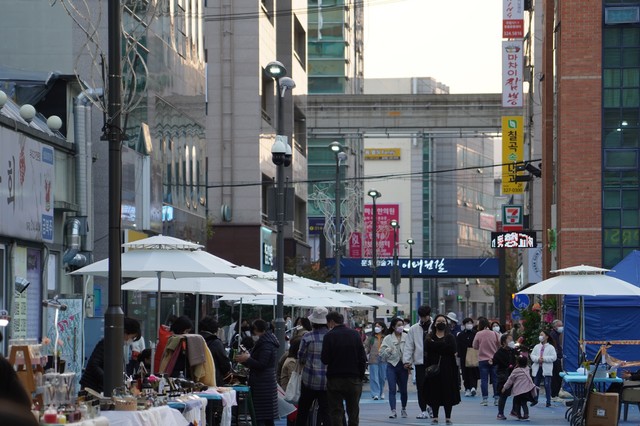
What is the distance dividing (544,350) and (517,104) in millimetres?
27743

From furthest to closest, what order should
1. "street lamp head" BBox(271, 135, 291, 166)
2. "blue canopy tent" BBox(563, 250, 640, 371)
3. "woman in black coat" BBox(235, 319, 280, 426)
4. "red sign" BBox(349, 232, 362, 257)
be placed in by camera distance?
"red sign" BBox(349, 232, 362, 257) < "blue canopy tent" BBox(563, 250, 640, 371) < "street lamp head" BBox(271, 135, 291, 166) < "woman in black coat" BBox(235, 319, 280, 426)

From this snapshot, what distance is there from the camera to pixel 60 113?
2777 centimetres

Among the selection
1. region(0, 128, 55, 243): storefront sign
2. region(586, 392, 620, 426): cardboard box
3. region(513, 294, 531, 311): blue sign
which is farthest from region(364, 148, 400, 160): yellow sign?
region(586, 392, 620, 426): cardboard box

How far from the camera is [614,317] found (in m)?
31.0

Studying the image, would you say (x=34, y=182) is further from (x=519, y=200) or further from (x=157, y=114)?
(x=519, y=200)

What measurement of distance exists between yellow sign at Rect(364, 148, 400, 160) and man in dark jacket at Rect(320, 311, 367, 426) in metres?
149

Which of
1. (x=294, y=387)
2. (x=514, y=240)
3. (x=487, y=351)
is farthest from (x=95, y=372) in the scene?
(x=514, y=240)

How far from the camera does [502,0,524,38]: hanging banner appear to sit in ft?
189

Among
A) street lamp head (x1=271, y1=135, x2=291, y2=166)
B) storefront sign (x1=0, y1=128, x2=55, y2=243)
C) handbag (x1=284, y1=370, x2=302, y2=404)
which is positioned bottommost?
handbag (x1=284, y1=370, x2=302, y2=404)

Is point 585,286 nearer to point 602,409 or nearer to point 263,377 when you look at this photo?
point 602,409

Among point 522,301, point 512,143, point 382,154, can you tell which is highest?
point 382,154

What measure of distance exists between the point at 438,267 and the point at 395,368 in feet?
190

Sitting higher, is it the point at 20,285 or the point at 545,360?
the point at 20,285

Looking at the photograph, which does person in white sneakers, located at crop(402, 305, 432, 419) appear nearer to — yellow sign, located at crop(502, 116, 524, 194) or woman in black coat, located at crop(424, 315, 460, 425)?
woman in black coat, located at crop(424, 315, 460, 425)
